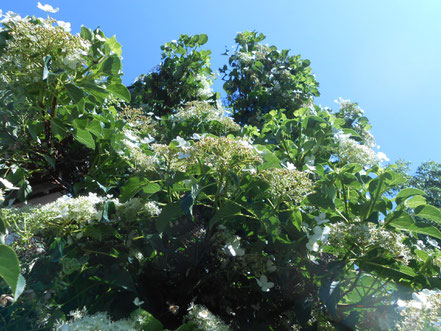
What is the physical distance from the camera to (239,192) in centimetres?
154

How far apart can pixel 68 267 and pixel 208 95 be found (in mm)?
2748

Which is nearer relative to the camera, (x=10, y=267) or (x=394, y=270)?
(x=10, y=267)

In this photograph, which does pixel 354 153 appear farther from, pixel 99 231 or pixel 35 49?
pixel 35 49

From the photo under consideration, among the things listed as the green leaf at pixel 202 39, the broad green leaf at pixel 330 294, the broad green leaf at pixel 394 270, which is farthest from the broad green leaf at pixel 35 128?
the green leaf at pixel 202 39

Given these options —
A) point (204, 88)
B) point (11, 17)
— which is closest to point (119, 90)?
point (11, 17)

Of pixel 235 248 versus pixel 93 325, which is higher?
pixel 235 248

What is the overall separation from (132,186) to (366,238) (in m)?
0.96

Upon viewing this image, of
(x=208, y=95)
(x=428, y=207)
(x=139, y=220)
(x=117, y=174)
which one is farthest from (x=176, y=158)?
(x=208, y=95)

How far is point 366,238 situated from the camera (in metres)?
1.51

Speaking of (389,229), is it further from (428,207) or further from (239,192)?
(239,192)

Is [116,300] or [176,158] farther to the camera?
[176,158]

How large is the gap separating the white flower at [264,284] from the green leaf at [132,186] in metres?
0.62

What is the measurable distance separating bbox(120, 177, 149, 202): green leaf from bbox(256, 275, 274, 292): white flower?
24.6 inches

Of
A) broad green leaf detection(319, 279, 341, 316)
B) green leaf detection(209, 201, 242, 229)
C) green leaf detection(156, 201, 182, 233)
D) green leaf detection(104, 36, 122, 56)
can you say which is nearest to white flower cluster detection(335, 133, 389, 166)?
broad green leaf detection(319, 279, 341, 316)
